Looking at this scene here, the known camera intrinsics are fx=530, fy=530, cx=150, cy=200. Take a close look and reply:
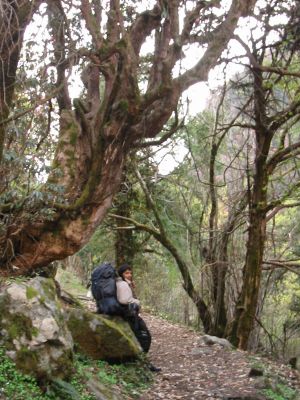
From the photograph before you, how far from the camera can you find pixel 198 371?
8141mm

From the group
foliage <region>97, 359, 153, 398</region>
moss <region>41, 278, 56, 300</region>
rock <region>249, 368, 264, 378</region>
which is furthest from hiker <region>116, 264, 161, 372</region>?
moss <region>41, 278, 56, 300</region>

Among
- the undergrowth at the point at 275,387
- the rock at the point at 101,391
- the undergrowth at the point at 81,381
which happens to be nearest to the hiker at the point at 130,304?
the undergrowth at the point at 81,381

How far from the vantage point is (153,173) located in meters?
13.4

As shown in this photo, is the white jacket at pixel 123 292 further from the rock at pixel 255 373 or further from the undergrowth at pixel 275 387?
the undergrowth at pixel 275 387

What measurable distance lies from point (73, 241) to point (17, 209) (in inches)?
50.0

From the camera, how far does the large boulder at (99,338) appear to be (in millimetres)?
7137

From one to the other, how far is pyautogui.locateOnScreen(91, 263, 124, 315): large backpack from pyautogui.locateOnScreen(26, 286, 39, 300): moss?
2.33 meters

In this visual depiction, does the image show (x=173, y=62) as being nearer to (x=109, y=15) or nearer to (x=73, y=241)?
(x=109, y=15)

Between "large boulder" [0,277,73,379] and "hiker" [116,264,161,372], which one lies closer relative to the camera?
"large boulder" [0,277,73,379]

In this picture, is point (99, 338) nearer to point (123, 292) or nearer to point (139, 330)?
point (123, 292)

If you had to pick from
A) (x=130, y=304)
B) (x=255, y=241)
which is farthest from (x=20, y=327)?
(x=255, y=241)

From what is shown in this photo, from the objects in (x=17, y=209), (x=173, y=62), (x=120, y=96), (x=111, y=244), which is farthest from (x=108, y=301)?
(x=111, y=244)

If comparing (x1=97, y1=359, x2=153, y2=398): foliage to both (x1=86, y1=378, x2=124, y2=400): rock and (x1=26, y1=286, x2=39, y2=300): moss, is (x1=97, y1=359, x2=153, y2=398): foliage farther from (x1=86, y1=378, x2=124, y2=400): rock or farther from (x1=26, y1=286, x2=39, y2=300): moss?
(x1=26, y1=286, x2=39, y2=300): moss

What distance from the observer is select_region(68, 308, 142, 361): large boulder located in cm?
714
